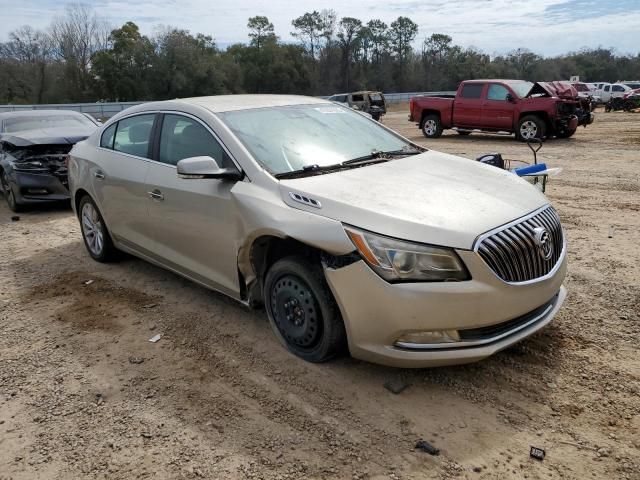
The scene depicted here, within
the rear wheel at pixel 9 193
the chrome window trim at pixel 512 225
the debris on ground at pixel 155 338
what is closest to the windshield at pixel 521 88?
the rear wheel at pixel 9 193

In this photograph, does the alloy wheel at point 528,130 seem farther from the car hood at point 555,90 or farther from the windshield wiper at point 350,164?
the windshield wiper at point 350,164

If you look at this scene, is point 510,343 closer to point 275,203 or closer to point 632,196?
point 275,203

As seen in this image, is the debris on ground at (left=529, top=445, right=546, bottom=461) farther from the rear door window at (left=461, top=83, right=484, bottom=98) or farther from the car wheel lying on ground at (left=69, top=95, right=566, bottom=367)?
the rear door window at (left=461, top=83, right=484, bottom=98)

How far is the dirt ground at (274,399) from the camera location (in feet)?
8.65

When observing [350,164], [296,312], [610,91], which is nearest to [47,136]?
[350,164]

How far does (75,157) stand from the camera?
19.0 ft

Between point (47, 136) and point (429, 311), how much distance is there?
792 centimetres

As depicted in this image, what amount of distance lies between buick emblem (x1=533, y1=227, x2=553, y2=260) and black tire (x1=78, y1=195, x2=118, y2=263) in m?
4.13

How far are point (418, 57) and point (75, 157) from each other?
91783mm

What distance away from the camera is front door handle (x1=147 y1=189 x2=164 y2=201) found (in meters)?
4.36

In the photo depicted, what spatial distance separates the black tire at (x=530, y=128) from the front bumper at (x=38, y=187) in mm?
12644

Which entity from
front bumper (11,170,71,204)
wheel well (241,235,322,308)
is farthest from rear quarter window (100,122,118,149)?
front bumper (11,170,71,204)

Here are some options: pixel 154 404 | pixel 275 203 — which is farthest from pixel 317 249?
pixel 154 404

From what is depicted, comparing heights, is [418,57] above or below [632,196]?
above
